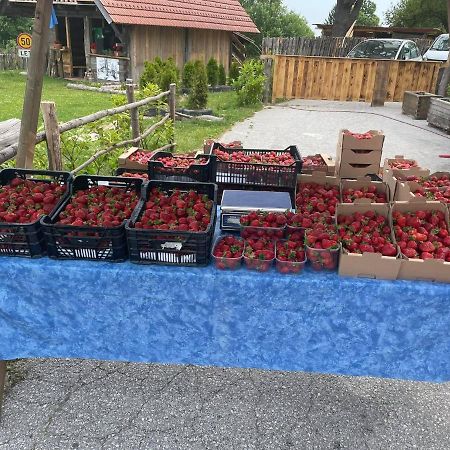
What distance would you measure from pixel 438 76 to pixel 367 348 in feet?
45.5

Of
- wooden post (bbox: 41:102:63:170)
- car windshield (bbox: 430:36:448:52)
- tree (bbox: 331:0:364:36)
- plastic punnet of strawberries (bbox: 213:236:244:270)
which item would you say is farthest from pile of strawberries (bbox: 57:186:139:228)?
tree (bbox: 331:0:364:36)

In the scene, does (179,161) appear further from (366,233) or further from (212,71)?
(212,71)

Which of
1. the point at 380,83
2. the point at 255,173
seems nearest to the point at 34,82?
the point at 255,173

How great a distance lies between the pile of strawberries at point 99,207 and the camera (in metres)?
2.28

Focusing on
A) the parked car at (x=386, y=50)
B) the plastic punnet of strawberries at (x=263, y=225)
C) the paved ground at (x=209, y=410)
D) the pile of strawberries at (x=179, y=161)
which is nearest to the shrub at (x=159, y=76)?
the parked car at (x=386, y=50)

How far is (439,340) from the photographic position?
7.34 feet

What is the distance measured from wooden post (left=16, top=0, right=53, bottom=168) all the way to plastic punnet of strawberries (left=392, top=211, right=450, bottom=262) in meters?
2.51

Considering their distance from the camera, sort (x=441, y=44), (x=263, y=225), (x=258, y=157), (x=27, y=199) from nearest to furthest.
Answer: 1. (x=263, y=225)
2. (x=27, y=199)
3. (x=258, y=157)
4. (x=441, y=44)

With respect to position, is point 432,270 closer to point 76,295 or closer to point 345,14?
point 76,295

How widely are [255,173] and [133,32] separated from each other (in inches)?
592

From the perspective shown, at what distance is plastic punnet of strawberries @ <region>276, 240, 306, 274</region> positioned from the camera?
2193 mm

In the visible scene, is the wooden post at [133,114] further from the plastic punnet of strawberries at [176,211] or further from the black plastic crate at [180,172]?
the plastic punnet of strawberries at [176,211]

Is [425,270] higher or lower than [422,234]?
lower

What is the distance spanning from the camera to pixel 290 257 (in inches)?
87.7
